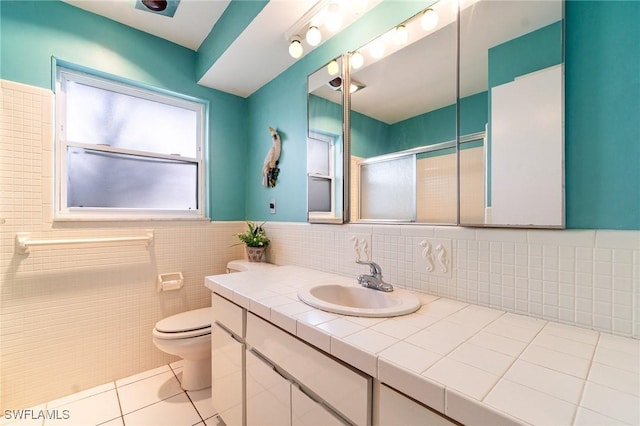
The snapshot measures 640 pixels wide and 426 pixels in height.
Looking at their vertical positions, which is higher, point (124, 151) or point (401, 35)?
point (401, 35)

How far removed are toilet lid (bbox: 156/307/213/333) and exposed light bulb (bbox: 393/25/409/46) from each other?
1.90 m

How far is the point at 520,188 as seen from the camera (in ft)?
3.05

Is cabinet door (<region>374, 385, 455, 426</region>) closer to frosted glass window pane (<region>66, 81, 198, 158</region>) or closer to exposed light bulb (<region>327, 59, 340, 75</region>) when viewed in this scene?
exposed light bulb (<region>327, 59, 340, 75</region>)

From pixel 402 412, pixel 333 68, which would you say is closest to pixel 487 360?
pixel 402 412

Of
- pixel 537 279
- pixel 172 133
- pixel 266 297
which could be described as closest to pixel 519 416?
pixel 537 279

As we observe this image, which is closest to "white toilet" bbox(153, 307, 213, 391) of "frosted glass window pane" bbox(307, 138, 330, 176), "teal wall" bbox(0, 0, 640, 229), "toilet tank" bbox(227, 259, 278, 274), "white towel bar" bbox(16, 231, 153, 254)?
"toilet tank" bbox(227, 259, 278, 274)

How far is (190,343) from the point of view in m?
1.62

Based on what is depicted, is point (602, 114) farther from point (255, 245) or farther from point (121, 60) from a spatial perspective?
point (121, 60)

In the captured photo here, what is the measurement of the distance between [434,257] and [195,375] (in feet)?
5.65

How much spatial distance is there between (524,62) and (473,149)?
323 millimetres

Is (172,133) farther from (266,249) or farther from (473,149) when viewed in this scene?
(473,149)

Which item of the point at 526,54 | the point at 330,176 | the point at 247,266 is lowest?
the point at 247,266

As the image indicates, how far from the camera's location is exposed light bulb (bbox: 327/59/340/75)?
160cm

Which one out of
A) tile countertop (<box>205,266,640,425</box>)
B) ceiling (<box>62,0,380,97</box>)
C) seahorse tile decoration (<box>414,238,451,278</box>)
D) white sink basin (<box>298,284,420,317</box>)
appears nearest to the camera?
tile countertop (<box>205,266,640,425</box>)
